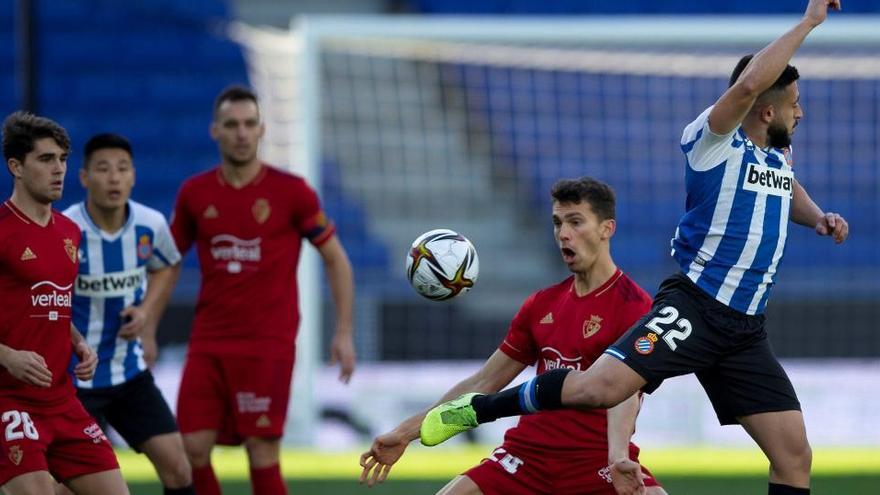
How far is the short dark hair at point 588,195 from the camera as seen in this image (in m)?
5.45

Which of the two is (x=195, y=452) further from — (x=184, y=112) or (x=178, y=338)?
(x=184, y=112)

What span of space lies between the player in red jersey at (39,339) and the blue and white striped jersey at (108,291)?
785mm

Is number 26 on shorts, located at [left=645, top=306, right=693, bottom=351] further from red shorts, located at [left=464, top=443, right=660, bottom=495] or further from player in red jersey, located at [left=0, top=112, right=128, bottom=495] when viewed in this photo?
player in red jersey, located at [left=0, top=112, right=128, bottom=495]

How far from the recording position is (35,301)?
557cm

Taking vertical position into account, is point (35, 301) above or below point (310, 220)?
below

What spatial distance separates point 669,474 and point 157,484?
338 centimetres

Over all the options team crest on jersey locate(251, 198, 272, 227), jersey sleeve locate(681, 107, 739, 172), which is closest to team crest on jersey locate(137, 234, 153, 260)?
team crest on jersey locate(251, 198, 272, 227)

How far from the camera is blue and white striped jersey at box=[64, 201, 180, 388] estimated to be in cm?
654

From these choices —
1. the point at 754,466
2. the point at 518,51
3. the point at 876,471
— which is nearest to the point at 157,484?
the point at 754,466

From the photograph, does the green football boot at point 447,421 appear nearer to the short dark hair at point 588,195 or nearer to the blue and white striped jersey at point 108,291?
the short dark hair at point 588,195

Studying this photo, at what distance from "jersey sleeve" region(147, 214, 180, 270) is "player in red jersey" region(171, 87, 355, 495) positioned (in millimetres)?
232

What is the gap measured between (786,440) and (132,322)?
2998 mm

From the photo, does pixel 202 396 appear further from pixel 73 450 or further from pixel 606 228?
pixel 606 228

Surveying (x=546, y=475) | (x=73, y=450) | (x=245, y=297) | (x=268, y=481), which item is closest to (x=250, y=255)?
(x=245, y=297)
